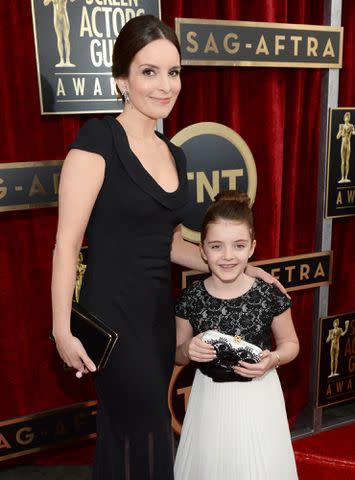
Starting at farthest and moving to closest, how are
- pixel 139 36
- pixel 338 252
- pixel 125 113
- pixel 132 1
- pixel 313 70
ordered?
pixel 338 252 → pixel 313 70 → pixel 132 1 → pixel 125 113 → pixel 139 36

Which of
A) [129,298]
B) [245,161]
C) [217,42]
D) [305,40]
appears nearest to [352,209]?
[245,161]

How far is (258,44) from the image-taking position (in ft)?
6.76

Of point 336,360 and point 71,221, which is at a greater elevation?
point 71,221

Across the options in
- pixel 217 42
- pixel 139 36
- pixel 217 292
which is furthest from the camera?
pixel 217 42

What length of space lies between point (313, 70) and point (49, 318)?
1.62 m

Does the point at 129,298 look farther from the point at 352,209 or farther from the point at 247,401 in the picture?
the point at 352,209

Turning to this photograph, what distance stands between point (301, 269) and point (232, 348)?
1091mm

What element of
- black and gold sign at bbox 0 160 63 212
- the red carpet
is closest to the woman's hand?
black and gold sign at bbox 0 160 63 212

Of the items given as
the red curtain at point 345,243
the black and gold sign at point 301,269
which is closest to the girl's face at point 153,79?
the black and gold sign at point 301,269

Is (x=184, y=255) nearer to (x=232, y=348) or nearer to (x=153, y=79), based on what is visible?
(x=232, y=348)

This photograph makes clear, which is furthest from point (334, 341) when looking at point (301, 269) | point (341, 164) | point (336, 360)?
point (341, 164)

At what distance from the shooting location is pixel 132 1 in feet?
6.06

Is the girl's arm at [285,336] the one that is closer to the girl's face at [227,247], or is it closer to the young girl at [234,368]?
the young girl at [234,368]

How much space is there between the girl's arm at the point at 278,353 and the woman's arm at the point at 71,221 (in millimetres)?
446
